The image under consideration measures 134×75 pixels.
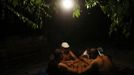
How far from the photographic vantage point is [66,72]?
8969 mm

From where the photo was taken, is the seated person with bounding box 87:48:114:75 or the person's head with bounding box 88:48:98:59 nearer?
the seated person with bounding box 87:48:114:75

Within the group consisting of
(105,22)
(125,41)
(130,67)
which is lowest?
(130,67)

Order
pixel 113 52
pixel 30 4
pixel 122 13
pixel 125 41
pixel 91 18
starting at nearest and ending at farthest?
pixel 122 13, pixel 30 4, pixel 113 52, pixel 125 41, pixel 91 18

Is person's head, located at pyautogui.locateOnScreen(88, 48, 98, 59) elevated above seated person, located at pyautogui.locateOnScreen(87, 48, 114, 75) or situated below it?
above

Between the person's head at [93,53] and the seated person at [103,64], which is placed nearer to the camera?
the seated person at [103,64]

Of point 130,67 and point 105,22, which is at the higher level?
point 105,22

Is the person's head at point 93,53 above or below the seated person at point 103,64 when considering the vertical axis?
above

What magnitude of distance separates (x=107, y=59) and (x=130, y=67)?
3.35 m

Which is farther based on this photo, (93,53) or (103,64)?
(93,53)

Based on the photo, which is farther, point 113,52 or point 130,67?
point 113,52

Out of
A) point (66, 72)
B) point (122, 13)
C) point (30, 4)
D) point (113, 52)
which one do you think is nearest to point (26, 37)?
point (113, 52)

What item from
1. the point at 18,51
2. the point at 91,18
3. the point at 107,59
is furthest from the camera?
the point at 91,18

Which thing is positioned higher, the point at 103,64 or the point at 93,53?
the point at 93,53

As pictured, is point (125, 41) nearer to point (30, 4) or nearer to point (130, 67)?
point (130, 67)
